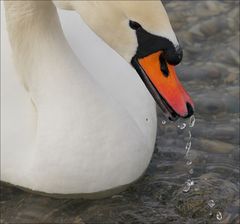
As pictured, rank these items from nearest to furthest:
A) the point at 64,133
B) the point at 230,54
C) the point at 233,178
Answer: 1. the point at 64,133
2. the point at 233,178
3. the point at 230,54

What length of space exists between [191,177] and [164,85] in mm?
1134

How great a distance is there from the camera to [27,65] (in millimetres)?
3480

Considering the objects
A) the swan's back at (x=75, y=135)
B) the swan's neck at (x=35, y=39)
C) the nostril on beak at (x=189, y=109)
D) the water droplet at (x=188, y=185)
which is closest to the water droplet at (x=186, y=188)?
the water droplet at (x=188, y=185)

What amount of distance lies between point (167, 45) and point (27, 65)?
3.32 ft

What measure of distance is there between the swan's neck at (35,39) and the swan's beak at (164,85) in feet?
2.22

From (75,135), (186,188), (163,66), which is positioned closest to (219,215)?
(186,188)

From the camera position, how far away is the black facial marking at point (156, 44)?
2641mm

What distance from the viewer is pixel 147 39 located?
266cm

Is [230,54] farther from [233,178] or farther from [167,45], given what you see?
[167,45]

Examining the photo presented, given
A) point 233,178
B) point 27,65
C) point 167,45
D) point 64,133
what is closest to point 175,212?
point 233,178

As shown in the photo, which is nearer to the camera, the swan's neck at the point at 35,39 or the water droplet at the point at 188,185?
the swan's neck at the point at 35,39

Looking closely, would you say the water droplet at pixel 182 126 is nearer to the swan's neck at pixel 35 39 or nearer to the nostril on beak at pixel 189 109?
the swan's neck at pixel 35 39

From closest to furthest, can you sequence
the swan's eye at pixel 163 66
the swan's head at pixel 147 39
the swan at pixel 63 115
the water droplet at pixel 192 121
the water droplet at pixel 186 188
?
the swan's head at pixel 147 39
the swan's eye at pixel 163 66
the swan at pixel 63 115
the water droplet at pixel 186 188
the water droplet at pixel 192 121

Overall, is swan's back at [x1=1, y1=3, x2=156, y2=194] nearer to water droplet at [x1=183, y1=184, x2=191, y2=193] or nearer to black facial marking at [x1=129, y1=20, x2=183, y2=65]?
water droplet at [x1=183, y1=184, x2=191, y2=193]
